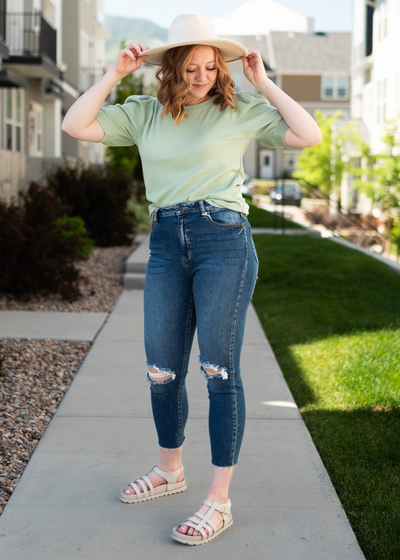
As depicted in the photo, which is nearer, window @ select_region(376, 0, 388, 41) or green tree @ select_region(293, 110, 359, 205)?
window @ select_region(376, 0, 388, 41)

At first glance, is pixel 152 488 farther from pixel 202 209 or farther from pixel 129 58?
pixel 129 58

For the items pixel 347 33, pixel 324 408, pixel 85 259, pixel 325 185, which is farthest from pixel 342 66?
pixel 324 408

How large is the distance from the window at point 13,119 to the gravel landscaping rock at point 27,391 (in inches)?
445

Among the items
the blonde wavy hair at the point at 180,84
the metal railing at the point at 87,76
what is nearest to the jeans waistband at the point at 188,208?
the blonde wavy hair at the point at 180,84

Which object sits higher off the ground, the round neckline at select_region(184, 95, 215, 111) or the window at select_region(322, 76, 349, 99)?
the window at select_region(322, 76, 349, 99)

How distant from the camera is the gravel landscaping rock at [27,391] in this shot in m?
3.15

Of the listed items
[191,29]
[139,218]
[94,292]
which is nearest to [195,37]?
[191,29]

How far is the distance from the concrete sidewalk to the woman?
0.62 ft

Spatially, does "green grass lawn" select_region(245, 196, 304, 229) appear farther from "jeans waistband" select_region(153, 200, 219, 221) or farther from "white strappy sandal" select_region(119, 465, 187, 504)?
"jeans waistband" select_region(153, 200, 219, 221)

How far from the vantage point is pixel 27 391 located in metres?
4.07

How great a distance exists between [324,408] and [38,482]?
1.87 meters

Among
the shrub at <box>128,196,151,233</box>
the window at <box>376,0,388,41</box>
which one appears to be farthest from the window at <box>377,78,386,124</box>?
the shrub at <box>128,196,151,233</box>

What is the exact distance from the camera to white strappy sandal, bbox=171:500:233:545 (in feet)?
7.91

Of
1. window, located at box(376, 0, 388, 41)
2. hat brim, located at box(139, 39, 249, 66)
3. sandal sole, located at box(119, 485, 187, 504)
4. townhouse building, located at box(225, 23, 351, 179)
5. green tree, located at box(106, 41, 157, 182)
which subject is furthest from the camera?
townhouse building, located at box(225, 23, 351, 179)
